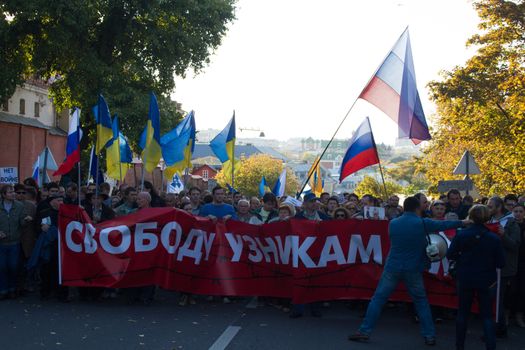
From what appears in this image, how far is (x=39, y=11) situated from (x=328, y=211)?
53.6 ft

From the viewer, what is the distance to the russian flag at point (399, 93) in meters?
11.9

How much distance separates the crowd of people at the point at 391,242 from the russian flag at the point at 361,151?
0.72 m

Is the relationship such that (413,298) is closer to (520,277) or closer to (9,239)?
(520,277)

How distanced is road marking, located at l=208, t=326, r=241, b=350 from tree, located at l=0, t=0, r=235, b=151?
19.2 meters

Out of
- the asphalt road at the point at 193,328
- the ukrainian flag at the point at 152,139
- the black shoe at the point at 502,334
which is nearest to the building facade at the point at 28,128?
the ukrainian flag at the point at 152,139

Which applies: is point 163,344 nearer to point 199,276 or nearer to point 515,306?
point 199,276

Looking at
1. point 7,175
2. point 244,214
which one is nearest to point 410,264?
point 244,214

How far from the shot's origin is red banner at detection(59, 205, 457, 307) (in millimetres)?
9844

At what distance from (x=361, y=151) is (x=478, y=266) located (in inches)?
230

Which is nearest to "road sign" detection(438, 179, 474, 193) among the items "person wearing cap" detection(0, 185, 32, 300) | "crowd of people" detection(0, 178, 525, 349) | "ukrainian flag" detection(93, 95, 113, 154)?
"crowd of people" detection(0, 178, 525, 349)

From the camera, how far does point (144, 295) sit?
34.4 ft

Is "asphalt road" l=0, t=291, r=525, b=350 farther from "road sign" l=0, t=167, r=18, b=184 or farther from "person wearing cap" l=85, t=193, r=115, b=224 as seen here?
"road sign" l=0, t=167, r=18, b=184

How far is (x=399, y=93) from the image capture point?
1193 centimetres

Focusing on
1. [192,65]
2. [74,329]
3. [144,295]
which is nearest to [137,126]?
[192,65]
